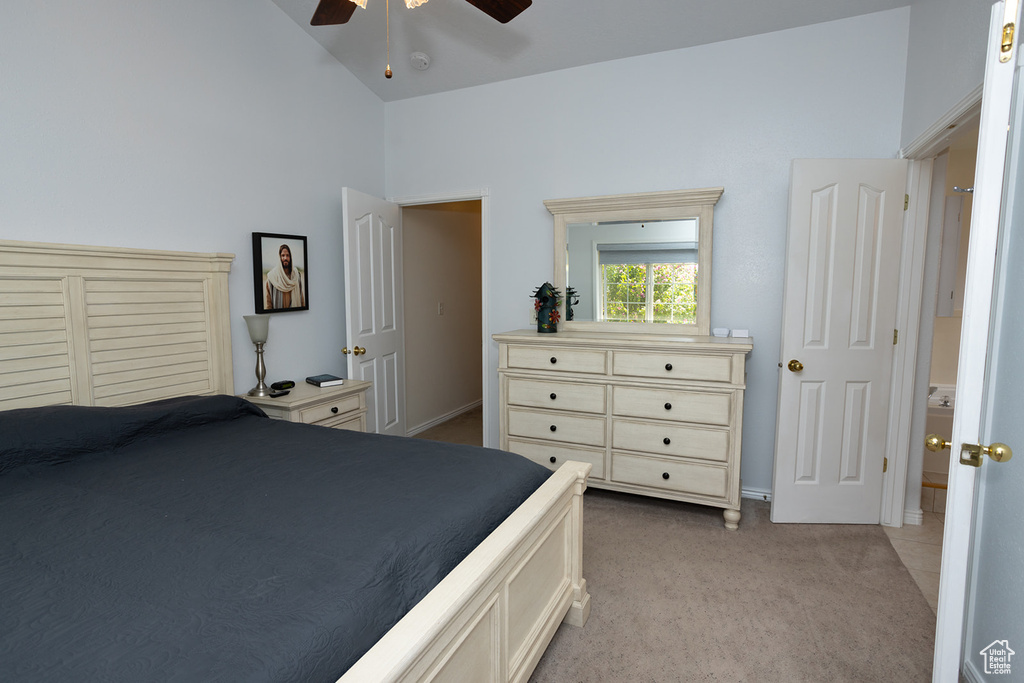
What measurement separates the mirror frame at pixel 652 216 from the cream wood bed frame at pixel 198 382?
1572 mm

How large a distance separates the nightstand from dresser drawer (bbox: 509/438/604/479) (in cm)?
99

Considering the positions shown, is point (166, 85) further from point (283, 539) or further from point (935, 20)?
point (935, 20)

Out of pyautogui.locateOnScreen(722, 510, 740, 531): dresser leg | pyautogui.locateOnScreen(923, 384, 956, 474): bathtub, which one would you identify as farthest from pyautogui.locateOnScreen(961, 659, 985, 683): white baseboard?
pyautogui.locateOnScreen(923, 384, 956, 474): bathtub

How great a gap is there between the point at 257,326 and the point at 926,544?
3734 millimetres

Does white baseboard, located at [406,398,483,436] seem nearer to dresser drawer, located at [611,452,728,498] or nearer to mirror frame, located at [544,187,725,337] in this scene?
mirror frame, located at [544,187,725,337]

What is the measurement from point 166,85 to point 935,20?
3695 mm

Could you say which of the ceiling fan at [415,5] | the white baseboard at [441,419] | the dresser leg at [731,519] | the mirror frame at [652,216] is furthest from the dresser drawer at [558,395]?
the ceiling fan at [415,5]

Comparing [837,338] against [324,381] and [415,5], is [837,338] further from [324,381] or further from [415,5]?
[324,381]

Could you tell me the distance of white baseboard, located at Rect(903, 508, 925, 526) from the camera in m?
2.96

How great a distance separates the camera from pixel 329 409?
3.13 meters

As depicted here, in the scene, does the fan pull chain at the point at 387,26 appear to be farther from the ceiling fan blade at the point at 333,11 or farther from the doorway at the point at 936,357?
the doorway at the point at 936,357

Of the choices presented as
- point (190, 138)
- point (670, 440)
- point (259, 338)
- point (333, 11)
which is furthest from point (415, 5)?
point (670, 440)

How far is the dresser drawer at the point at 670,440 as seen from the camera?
2.89 metres

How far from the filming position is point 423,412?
16.1ft
